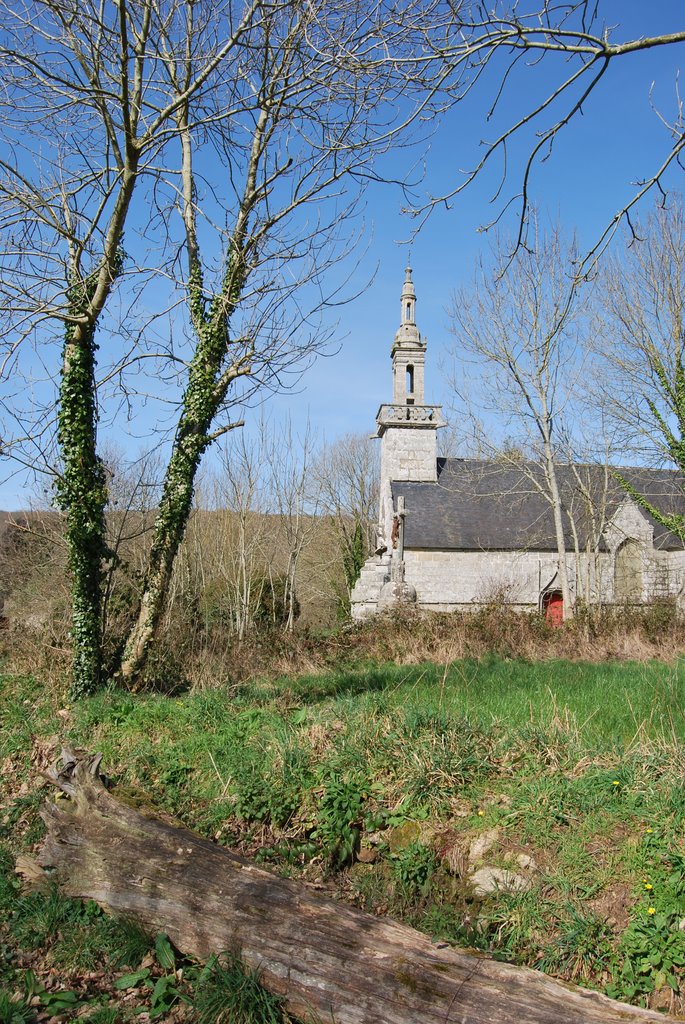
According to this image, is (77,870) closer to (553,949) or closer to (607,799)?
(553,949)

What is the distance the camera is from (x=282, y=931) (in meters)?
4.25

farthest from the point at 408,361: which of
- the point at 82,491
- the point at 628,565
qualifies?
the point at 82,491

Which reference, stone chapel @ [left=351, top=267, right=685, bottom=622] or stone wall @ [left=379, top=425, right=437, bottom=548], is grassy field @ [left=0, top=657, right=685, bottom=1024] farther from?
stone wall @ [left=379, top=425, right=437, bottom=548]

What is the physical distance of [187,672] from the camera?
10.6 m

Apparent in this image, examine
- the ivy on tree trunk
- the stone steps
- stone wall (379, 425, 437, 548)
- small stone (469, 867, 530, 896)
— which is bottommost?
small stone (469, 867, 530, 896)

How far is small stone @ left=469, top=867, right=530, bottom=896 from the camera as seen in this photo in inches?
192

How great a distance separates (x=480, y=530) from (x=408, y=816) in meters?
21.7

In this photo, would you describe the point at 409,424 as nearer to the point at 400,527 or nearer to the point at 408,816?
the point at 400,527

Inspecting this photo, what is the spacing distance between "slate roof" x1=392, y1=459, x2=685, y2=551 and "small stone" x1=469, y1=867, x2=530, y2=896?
2070 centimetres

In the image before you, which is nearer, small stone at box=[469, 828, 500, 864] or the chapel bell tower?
small stone at box=[469, 828, 500, 864]

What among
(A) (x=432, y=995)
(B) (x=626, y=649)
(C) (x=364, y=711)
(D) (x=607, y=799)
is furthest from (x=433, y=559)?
(A) (x=432, y=995)

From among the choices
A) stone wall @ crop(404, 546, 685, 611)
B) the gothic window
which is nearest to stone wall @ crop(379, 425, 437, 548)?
stone wall @ crop(404, 546, 685, 611)

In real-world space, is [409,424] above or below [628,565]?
above

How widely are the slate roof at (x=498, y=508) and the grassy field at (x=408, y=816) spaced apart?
17734 mm
